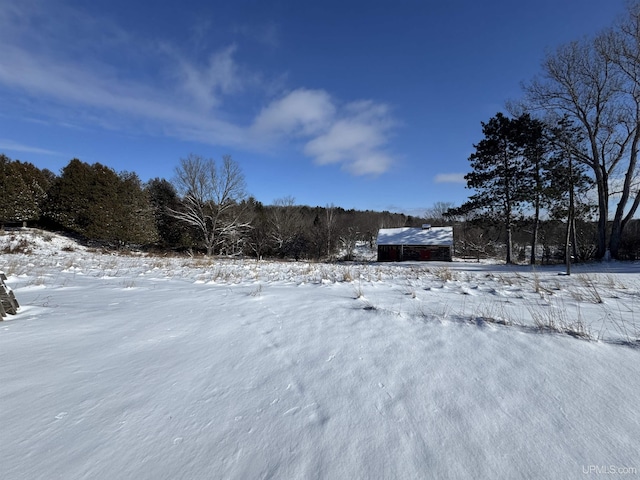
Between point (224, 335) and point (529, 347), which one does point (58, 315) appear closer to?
point (224, 335)

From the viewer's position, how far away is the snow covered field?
1.51m

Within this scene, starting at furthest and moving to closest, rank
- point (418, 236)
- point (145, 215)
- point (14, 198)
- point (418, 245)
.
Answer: point (418, 236) → point (418, 245) → point (145, 215) → point (14, 198)

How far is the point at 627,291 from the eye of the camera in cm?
551

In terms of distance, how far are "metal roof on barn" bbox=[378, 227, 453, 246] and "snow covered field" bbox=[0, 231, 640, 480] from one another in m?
31.2

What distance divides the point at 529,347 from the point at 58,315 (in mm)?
5751

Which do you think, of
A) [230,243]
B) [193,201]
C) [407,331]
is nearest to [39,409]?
[407,331]

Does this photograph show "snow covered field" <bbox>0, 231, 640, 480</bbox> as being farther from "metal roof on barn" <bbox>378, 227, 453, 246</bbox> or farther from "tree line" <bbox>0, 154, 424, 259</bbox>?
"metal roof on barn" <bbox>378, 227, 453, 246</bbox>

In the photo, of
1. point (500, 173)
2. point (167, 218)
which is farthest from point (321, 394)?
point (167, 218)

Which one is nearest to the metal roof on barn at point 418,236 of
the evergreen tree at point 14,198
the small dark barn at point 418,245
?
the small dark barn at point 418,245

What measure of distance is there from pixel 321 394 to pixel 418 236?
35135 mm

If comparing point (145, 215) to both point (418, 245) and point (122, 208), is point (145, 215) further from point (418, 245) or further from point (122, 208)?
point (418, 245)

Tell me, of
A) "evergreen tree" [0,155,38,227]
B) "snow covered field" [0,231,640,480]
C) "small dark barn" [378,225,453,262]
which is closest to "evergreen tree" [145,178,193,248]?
"evergreen tree" [0,155,38,227]

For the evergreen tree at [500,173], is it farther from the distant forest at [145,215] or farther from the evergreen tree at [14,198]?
the evergreen tree at [14,198]

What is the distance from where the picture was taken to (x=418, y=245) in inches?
1341
